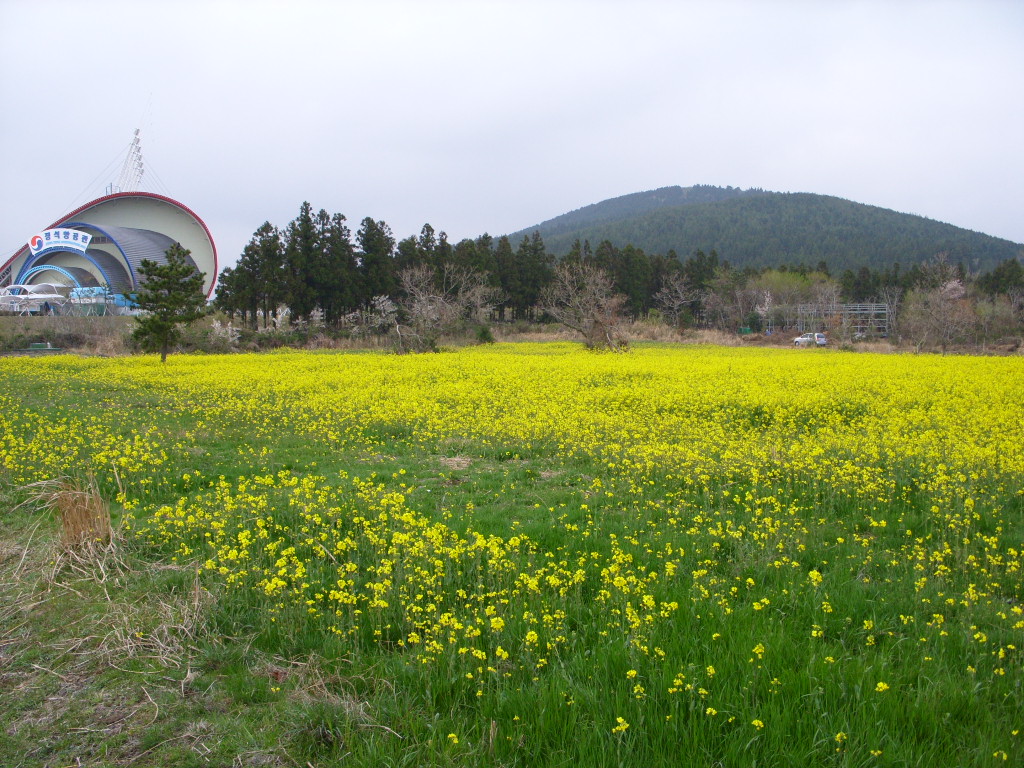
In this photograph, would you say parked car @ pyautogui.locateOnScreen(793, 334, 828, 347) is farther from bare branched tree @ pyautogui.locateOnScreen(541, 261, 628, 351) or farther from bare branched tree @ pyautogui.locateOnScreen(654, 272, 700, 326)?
bare branched tree @ pyautogui.locateOnScreen(541, 261, 628, 351)

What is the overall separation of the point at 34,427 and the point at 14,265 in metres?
62.5

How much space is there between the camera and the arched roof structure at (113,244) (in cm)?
5409

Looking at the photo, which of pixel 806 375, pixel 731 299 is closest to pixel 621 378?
pixel 806 375

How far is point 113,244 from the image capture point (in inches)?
2170

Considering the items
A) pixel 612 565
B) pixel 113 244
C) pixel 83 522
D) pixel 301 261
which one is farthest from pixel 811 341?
pixel 113 244

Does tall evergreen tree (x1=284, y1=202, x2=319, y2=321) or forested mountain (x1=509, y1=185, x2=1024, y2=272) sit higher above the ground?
forested mountain (x1=509, y1=185, x2=1024, y2=272)

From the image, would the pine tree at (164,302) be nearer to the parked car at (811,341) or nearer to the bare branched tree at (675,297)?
the parked car at (811,341)

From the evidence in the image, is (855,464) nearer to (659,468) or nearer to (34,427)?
(659,468)

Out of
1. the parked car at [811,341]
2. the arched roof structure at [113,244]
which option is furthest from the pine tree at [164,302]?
the parked car at [811,341]

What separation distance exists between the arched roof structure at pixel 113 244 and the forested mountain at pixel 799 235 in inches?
1971

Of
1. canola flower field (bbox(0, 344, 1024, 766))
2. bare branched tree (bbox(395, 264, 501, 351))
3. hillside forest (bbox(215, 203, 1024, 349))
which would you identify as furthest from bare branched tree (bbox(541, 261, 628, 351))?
canola flower field (bbox(0, 344, 1024, 766))

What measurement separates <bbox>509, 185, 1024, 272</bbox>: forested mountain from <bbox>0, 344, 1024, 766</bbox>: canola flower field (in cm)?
8015

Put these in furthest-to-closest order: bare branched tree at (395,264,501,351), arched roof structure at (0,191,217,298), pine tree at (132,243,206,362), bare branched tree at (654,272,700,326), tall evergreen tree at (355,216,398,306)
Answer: bare branched tree at (654,272,700,326)
arched roof structure at (0,191,217,298)
tall evergreen tree at (355,216,398,306)
bare branched tree at (395,264,501,351)
pine tree at (132,243,206,362)

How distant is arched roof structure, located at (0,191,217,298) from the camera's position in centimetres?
5409
